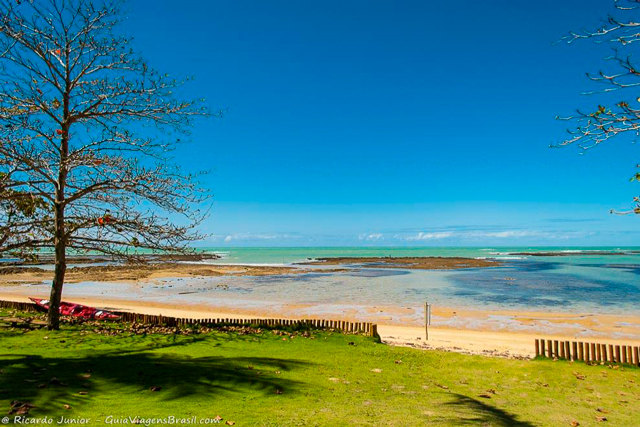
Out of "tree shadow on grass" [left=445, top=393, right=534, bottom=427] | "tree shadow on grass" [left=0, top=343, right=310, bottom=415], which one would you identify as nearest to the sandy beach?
"tree shadow on grass" [left=0, top=343, right=310, bottom=415]

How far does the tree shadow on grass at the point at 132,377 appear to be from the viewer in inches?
282

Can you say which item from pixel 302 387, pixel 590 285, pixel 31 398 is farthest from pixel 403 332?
pixel 590 285

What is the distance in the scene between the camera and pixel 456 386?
9.52m

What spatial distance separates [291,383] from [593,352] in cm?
911

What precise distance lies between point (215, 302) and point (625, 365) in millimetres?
27078

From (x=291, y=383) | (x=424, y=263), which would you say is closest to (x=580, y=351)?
(x=291, y=383)

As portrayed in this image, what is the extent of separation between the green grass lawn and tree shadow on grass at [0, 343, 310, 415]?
0.02m

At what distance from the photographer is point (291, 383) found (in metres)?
8.85

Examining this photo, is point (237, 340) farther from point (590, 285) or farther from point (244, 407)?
point (590, 285)

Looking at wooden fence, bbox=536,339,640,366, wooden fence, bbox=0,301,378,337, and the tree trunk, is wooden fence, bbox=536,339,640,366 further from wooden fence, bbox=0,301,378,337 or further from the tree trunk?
the tree trunk

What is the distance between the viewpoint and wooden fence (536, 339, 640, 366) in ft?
38.5

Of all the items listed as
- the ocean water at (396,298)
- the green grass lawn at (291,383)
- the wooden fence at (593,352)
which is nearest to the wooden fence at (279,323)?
the green grass lawn at (291,383)

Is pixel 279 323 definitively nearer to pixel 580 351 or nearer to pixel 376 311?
pixel 580 351

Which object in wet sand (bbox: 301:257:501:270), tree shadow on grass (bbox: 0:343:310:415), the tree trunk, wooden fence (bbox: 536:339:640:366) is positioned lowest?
wet sand (bbox: 301:257:501:270)
